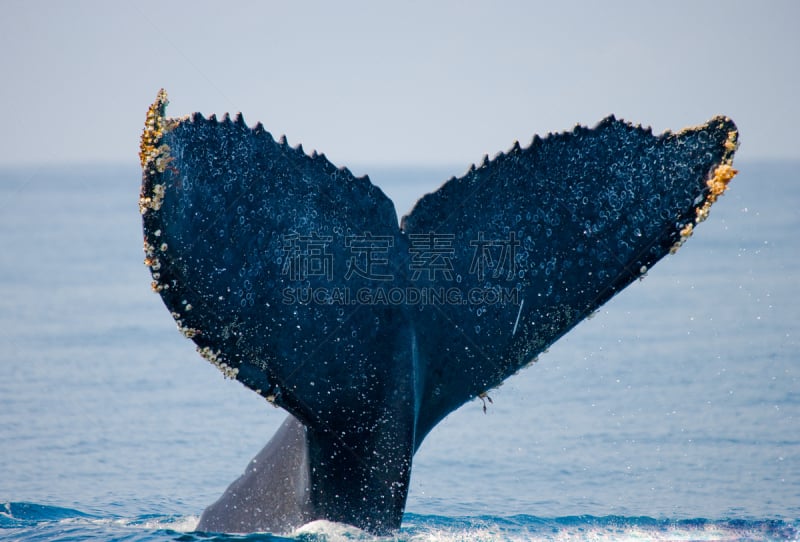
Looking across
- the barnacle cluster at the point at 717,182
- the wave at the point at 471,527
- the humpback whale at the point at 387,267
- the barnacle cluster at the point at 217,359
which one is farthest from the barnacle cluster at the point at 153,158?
the wave at the point at 471,527

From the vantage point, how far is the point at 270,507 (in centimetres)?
525

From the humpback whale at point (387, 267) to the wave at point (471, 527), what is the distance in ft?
4.41

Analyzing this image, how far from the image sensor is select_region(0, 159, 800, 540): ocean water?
7004 mm

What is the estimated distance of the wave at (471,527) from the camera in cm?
625

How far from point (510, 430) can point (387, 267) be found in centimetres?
599

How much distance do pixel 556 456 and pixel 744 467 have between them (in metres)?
1.50

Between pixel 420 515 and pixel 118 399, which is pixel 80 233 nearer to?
pixel 118 399

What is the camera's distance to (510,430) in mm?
10266

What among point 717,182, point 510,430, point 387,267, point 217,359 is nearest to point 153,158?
point 217,359

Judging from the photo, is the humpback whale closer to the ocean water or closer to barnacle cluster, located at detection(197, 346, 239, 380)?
barnacle cluster, located at detection(197, 346, 239, 380)

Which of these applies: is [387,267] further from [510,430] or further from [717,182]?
[510,430]

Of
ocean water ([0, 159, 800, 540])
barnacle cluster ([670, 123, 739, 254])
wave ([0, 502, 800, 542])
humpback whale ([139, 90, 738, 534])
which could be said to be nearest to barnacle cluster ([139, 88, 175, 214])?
humpback whale ([139, 90, 738, 534])

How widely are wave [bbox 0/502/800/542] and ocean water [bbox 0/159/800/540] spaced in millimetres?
23

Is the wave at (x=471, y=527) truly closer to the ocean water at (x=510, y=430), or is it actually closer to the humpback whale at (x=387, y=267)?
the ocean water at (x=510, y=430)
